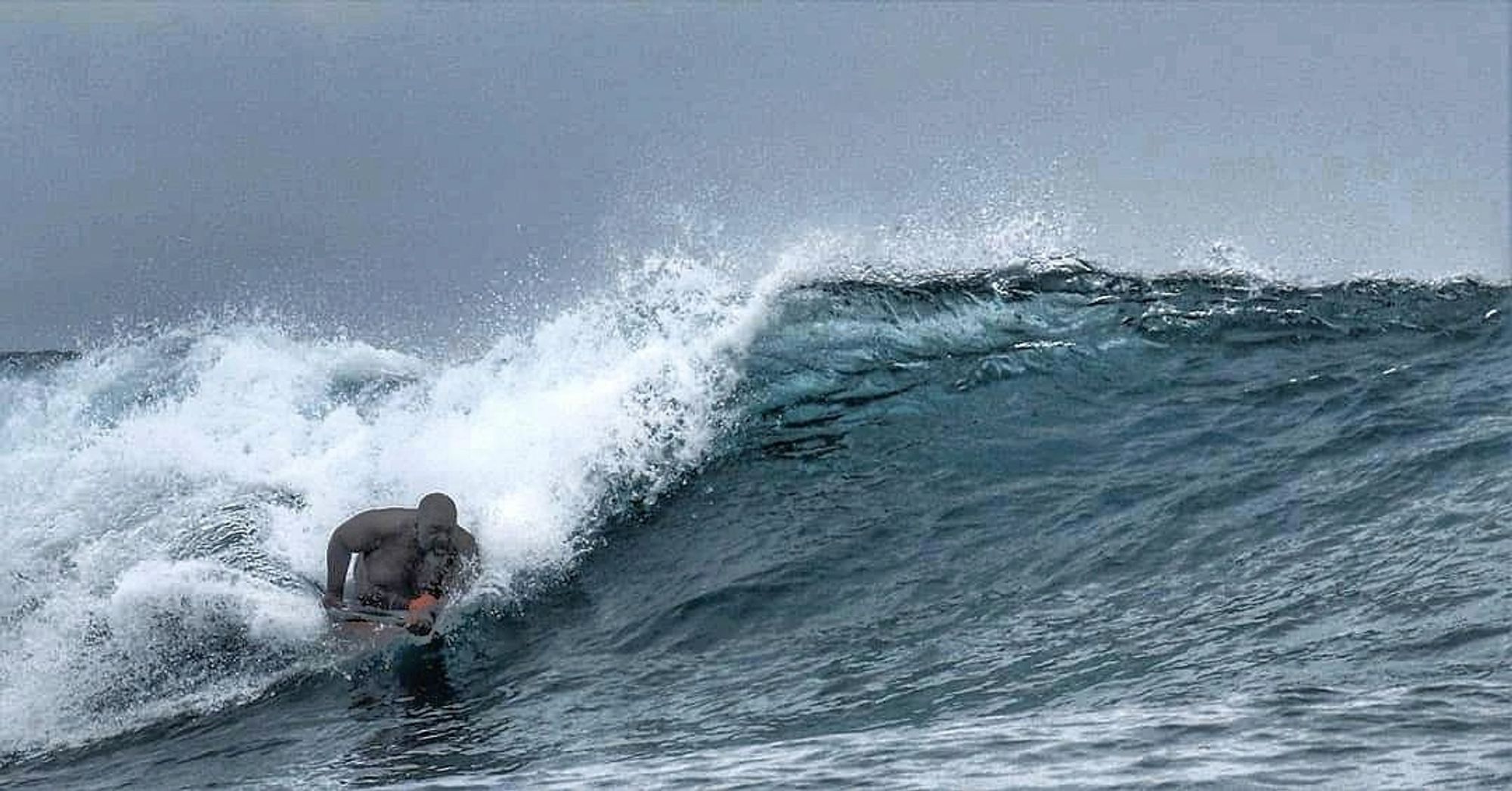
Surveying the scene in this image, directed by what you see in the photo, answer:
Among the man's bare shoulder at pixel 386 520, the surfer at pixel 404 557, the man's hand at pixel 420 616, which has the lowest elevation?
the man's hand at pixel 420 616

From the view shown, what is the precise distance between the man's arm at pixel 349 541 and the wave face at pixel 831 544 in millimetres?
436

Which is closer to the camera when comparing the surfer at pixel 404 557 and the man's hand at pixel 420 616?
the man's hand at pixel 420 616

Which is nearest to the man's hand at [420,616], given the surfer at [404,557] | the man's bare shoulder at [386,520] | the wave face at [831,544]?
the surfer at [404,557]

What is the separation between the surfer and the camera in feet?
29.2

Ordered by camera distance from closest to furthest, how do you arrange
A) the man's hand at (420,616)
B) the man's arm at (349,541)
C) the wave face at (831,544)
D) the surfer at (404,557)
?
1. the wave face at (831,544)
2. the man's hand at (420,616)
3. the surfer at (404,557)
4. the man's arm at (349,541)

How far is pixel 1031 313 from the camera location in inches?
527

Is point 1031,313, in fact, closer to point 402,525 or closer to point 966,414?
point 966,414

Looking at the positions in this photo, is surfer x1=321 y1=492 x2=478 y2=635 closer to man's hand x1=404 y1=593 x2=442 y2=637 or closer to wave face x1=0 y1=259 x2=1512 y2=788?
man's hand x1=404 y1=593 x2=442 y2=637

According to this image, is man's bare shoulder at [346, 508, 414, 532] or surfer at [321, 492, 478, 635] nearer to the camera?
surfer at [321, 492, 478, 635]

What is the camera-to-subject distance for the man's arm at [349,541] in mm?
9078

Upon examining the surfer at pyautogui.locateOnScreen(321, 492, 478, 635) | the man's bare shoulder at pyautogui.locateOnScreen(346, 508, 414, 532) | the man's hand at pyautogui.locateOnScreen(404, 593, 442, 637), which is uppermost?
the man's bare shoulder at pyautogui.locateOnScreen(346, 508, 414, 532)

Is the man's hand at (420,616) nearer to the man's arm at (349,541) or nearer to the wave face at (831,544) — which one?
the wave face at (831,544)

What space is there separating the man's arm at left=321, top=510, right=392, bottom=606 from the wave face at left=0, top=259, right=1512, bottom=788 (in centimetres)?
44

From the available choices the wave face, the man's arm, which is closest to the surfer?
the man's arm
